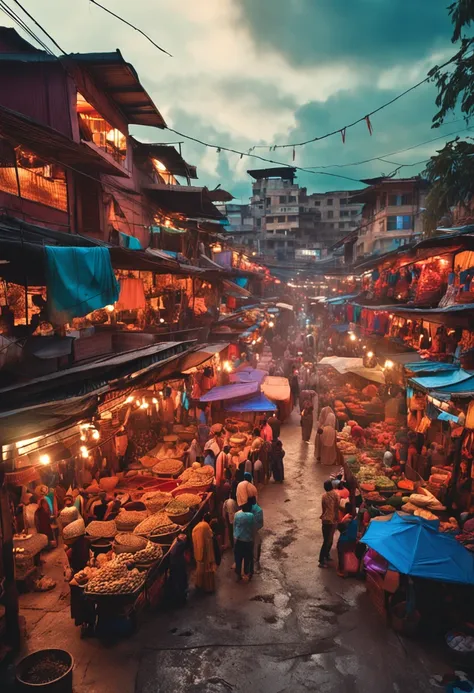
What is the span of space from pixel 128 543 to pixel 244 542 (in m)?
2.41

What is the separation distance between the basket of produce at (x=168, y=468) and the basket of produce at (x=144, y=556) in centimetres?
395

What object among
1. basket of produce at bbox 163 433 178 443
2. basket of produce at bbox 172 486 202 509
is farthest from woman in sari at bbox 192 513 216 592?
basket of produce at bbox 163 433 178 443

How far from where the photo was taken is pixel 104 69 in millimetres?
13594

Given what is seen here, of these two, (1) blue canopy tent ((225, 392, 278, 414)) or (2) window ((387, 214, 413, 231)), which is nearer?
(1) blue canopy tent ((225, 392, 278, 414))

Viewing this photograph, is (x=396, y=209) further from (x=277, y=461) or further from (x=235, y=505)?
(x=235, y=505)

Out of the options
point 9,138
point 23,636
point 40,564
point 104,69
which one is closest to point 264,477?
point 40,564

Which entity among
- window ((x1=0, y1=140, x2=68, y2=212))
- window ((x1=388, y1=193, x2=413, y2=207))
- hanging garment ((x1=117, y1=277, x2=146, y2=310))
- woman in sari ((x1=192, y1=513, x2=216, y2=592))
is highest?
window ((x1=388, y1=193, x2=413, y2=207))

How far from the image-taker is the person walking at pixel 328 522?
1013 centimetres

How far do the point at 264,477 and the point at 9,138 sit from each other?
11839 millimetres

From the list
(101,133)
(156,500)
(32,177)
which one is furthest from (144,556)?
(101,133)

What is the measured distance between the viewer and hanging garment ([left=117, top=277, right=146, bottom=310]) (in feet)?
41.4

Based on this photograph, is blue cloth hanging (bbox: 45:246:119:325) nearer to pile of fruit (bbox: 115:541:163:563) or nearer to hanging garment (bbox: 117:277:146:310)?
hanging garment (bbox: 117:277:146:310)

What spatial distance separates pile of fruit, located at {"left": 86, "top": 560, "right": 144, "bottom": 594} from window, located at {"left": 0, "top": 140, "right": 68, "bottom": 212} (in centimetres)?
753

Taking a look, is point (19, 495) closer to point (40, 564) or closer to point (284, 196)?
point (40, 564)
